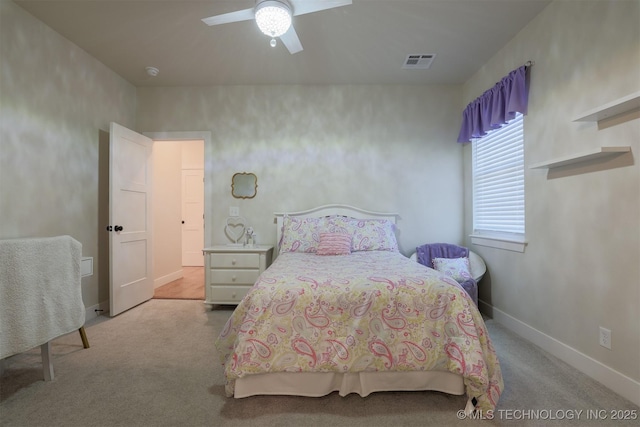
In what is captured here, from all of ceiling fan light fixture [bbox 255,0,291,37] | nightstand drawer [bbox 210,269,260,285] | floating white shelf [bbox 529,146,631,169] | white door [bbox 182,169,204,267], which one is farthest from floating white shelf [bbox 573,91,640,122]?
white door [bbox 182,169,204,267]

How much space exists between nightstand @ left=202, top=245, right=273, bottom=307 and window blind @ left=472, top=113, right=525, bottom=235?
249 centimetres

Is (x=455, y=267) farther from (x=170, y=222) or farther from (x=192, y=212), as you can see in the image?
(x=192, y=212)

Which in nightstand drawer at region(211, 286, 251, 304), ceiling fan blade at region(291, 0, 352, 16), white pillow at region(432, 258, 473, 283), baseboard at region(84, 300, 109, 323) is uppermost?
ceiling fan blade at region(291, 0, 352, 16)

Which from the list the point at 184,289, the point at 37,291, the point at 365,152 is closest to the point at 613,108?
the point at 365,152

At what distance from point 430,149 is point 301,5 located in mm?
2374

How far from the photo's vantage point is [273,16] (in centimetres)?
185

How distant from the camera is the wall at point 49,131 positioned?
7.34 feet

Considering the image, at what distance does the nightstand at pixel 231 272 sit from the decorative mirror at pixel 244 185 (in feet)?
2.49

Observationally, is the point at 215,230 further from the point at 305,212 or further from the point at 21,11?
the point at 21,11

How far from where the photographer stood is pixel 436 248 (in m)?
3.40

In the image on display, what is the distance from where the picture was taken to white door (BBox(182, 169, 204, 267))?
20.0 ft

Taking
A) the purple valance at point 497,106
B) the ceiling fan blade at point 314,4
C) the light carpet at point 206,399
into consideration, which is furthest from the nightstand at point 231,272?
the purple valance at point 497,106

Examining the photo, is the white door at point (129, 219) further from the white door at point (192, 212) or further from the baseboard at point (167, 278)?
the white door at point (192, 212)

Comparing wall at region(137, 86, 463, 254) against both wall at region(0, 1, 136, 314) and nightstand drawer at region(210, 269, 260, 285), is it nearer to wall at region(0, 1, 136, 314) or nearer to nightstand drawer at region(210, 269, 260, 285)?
nightstand drawer at region(210, 269, 260, 285)
